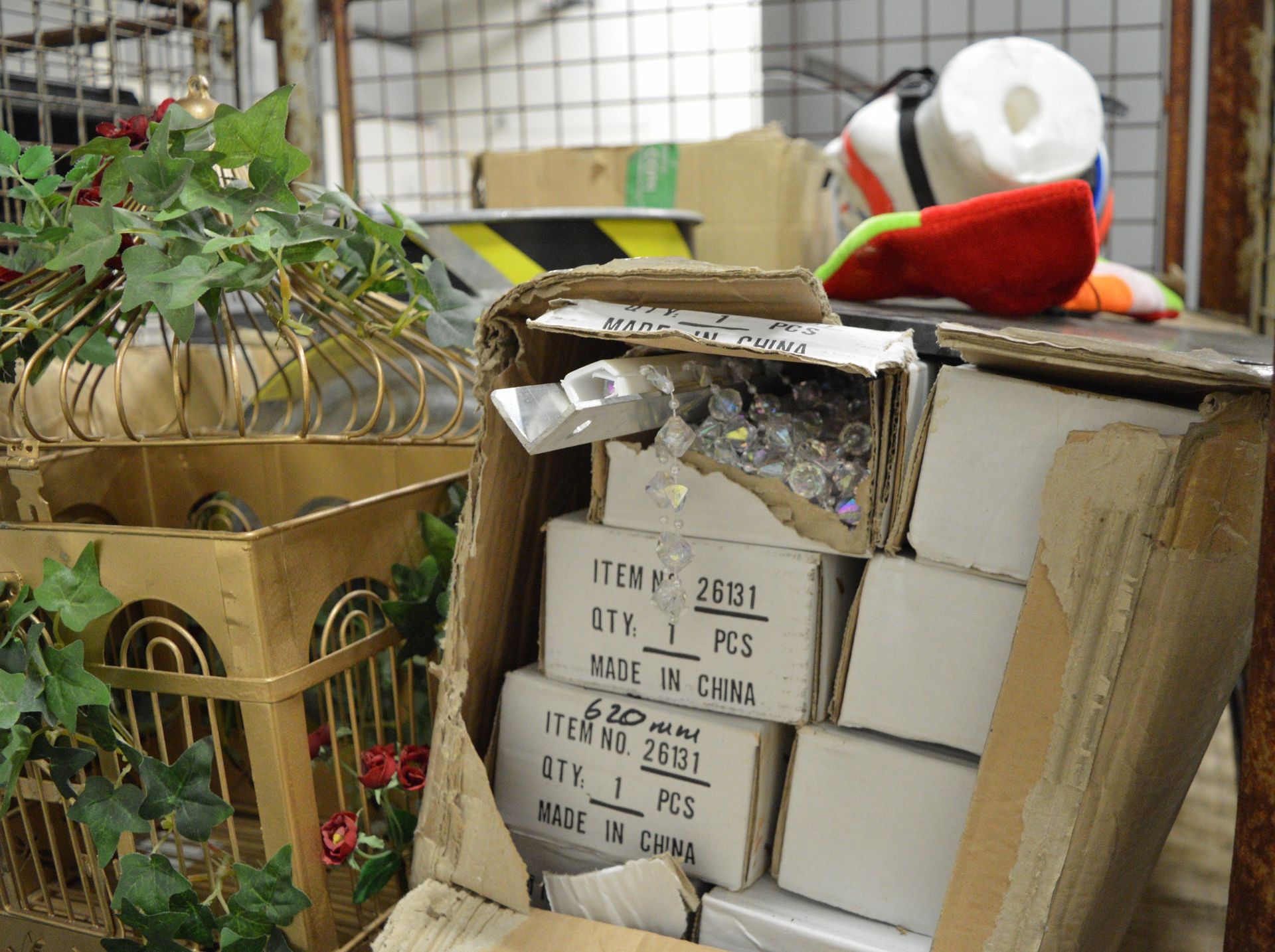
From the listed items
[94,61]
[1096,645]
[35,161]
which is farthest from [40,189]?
[94,61]

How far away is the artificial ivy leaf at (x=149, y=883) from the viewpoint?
60cm

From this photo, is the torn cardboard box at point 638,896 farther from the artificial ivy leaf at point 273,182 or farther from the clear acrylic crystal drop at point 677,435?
the artificial ivy leaf at point 273,182

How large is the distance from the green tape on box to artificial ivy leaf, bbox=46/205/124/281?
42.0 inches

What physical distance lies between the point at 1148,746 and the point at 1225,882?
19.6 inches

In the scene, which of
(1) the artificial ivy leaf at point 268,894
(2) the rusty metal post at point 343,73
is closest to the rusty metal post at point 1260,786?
(1) the artificial ivy leaf at point 268,894

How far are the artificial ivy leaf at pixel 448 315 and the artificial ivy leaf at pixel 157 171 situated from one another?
21cm

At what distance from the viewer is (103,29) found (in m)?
1.31

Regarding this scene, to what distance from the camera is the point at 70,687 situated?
0.59m

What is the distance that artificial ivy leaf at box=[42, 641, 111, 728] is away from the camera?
→ 59 centimetres

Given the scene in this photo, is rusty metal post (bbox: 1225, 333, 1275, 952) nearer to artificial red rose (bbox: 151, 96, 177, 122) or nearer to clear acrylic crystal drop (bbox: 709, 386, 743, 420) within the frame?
clear acrylic crystal drop (bbox: 709, 386, 743, 420)

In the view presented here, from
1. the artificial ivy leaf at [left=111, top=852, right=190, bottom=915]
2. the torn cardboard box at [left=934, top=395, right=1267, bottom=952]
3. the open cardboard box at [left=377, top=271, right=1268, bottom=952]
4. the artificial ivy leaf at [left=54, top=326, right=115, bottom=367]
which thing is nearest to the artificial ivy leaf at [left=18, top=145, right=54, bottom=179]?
the artificial ivy leaf at [left=54, top=326, right=115, bottom=367]

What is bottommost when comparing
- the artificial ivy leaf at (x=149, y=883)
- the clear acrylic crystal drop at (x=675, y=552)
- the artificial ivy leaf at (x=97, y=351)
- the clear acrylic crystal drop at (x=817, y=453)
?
the artificial ivy leaf at (x=149, y=883)

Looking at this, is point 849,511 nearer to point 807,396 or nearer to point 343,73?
point 807,396

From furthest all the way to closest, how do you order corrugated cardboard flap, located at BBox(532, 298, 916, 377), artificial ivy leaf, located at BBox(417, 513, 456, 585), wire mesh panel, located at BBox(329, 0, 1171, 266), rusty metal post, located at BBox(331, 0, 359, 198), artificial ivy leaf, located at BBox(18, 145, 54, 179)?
wire mesh panel, located at BBox(329, 0, 1171, 266) → rusty metal post, located at BBox(331, 0, 359, 198) → artificial ivy leaf, located at BBox(417, 513, 456, 585) → artificial ivy leaf, located at BBox(18, 145, 54, 179) → corrugated cardboard flap, located at BBox(532, 298, 916, 377)
